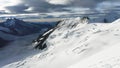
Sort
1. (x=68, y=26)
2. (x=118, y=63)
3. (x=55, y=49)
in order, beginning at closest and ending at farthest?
1. (x=118, y=63)
2. (x=55, y=49)
3. (x=68, y=26)

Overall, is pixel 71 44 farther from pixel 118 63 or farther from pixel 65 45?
pixel 118 63

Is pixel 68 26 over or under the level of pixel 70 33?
over

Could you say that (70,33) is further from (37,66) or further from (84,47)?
(84,47)

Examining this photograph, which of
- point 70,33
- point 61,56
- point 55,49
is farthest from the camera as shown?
point 70,33

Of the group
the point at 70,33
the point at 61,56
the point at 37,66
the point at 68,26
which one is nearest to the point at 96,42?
the point at 61,56

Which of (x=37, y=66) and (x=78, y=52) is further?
(x=37, y=66)

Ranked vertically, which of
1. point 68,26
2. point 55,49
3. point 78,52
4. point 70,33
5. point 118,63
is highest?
point 68,26

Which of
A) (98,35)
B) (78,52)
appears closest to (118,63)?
(78,52)

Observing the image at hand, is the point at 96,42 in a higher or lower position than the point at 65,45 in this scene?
lower

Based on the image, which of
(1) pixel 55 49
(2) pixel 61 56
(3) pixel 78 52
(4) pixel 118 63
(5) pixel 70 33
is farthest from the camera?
(5) pixel 70 33
